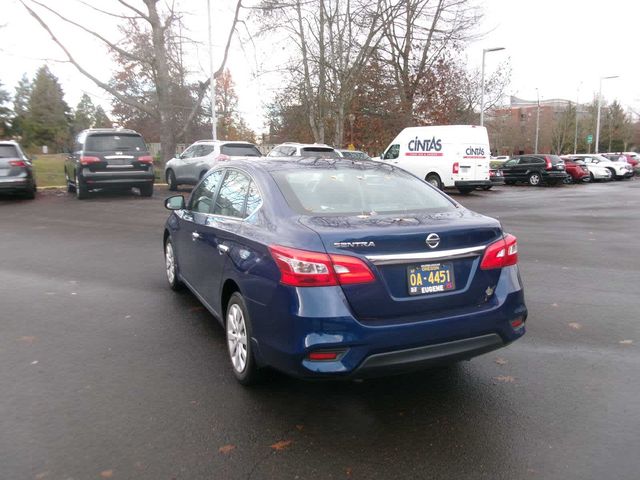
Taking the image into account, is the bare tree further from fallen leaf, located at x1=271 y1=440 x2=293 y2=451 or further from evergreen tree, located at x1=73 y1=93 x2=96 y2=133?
evergreen tree, located at x1=73 y1=93 x2=96 y2=133

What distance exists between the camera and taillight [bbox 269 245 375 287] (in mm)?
3004

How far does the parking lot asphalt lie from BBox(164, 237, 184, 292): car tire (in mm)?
178

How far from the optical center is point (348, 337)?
300 centimetres

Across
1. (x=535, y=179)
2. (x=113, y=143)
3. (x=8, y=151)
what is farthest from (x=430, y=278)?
(x=535, y=179)

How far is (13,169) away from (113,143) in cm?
269

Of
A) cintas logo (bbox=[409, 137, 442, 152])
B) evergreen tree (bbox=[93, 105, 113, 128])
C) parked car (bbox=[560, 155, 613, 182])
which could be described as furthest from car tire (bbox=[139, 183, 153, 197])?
evergreen tree (bbox=[93, 105, 113, 128])

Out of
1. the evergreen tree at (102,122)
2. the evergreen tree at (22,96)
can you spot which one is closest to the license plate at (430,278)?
the evergreen tree at (22,96)

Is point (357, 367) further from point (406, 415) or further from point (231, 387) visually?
point (231, 387)

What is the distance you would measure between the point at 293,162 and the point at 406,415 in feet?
6.95

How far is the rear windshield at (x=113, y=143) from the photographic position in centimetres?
1511

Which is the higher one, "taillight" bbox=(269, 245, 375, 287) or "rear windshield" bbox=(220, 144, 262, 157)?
"rear windshield" bbox=(220, 144, 262, 157)

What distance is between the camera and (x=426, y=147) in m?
20.4

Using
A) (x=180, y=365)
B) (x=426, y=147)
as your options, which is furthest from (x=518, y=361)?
(x=426, y=147)

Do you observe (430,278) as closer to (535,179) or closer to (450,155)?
(450,155)
